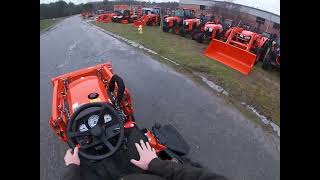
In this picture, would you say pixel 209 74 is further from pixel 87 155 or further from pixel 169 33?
pixel 169 33

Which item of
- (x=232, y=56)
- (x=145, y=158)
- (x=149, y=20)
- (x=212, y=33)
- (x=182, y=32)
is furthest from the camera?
(x=149, y=20)

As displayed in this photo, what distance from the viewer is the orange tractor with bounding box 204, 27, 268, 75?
36.4 feet

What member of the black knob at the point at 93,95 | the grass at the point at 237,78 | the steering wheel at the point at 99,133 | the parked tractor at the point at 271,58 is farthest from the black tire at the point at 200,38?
the steering wheel at the point at 99,133

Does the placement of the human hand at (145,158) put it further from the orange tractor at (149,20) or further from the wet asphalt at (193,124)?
the orange tractor at (149,20)

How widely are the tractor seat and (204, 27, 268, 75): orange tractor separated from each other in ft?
21.2

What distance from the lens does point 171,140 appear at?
4.69 metres

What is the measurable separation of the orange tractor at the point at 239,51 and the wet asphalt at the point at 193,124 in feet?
7.30

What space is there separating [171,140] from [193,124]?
218 cm

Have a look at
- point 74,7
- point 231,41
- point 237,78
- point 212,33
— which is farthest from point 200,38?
point 74,7

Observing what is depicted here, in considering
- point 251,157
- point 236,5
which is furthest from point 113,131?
point 236,5

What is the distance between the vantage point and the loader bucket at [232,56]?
10992mm

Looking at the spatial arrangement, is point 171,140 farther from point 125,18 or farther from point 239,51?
point 125,18
